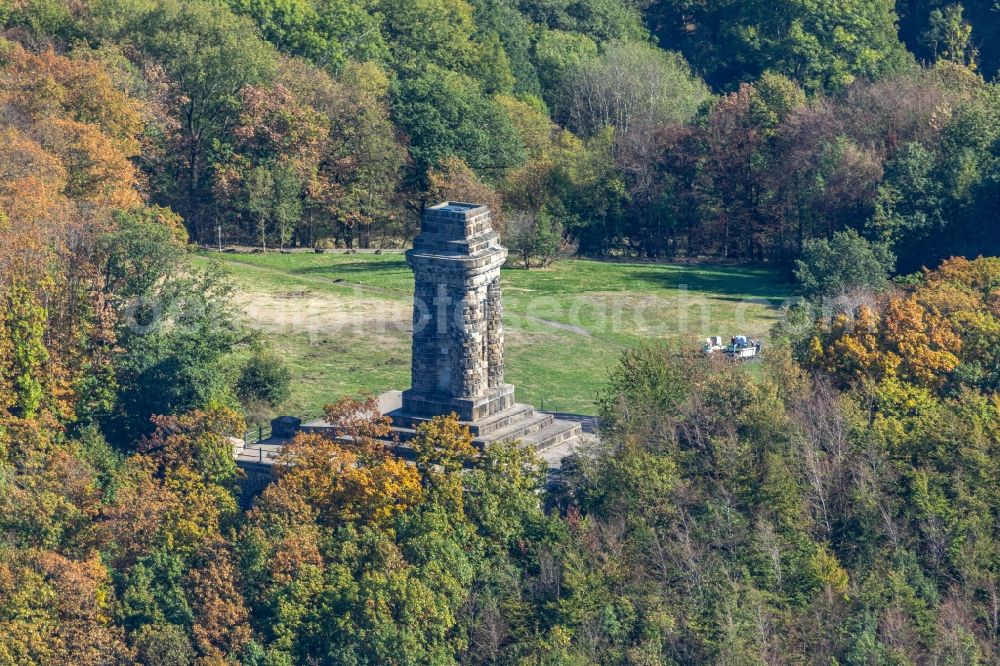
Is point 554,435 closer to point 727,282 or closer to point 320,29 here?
point 727,282

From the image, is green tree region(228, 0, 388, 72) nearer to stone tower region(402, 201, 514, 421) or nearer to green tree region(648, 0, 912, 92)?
green tree region(648, 0, 912, 92)

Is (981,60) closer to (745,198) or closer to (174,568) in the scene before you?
(745,198)

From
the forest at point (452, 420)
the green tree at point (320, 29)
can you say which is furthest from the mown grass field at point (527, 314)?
the green tree at point (320, 29)

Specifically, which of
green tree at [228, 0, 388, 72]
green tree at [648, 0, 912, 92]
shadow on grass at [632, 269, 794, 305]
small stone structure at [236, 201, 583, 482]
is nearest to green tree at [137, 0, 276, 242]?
green tree at [228, 0, 388, 72]

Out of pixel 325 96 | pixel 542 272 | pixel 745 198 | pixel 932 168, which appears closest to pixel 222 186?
pixel 325 96

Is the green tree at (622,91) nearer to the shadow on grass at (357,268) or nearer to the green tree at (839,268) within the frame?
the shadow on grass at (357,268)

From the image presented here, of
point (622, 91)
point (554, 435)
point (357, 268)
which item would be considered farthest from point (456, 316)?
point (622, 91)
